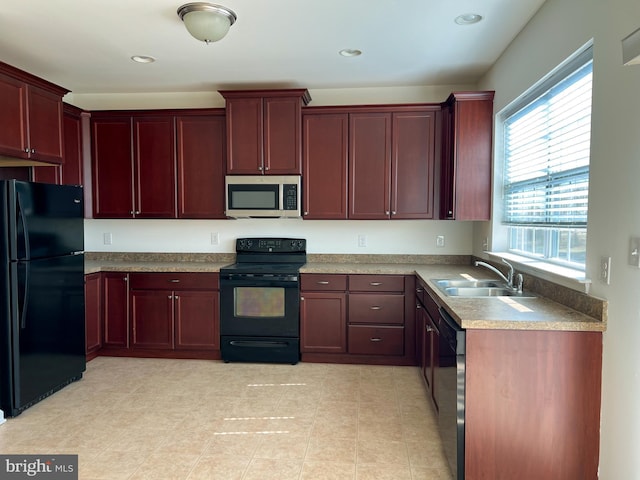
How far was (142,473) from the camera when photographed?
219 cm

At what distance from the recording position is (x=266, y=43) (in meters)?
3.06

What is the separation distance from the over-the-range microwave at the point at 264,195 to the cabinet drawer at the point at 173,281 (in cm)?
67

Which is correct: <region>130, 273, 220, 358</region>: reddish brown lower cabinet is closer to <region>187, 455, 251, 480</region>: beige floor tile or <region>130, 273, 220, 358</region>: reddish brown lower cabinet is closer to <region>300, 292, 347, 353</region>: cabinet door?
<region>300, 292, 347, 353</region>: cabinet door

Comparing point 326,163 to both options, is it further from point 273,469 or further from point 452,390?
point 273,469

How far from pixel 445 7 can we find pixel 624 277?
177cm

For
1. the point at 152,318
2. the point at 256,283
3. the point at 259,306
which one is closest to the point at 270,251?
the point at 256,283

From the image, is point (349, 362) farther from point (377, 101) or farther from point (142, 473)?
point (377, 101)

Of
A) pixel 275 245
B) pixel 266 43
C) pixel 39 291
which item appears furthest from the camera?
pixel 275 245

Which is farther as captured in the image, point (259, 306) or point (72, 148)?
point (72, 148)

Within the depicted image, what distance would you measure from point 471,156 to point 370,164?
0.86 metres

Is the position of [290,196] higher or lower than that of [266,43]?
lower

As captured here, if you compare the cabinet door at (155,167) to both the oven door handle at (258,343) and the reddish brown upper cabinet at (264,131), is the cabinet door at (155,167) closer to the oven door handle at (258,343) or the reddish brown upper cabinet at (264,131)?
the reddish brown upper cabinet at (264,131)

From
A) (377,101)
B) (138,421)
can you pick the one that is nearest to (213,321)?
(138,421)

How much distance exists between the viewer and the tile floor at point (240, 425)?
225cm
